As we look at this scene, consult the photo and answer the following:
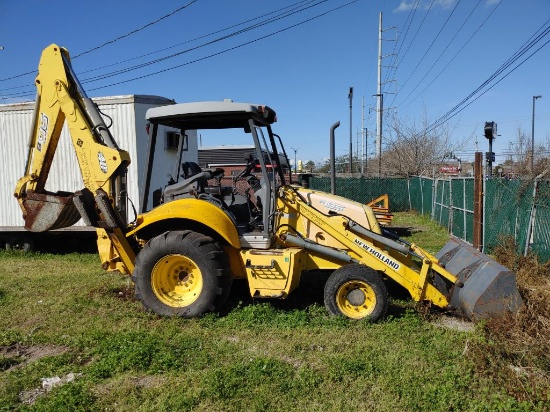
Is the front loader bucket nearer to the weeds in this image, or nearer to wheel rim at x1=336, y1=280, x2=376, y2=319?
the weeds

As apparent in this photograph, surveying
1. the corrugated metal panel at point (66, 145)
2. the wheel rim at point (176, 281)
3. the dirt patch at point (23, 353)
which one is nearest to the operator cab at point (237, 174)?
the wheel rim at point (176, 281)

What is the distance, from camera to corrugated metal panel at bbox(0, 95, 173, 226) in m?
8.95

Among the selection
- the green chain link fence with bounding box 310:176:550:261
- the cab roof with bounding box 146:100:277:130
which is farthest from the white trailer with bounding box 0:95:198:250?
the green chain link fence with bounding box 310:176:550:261

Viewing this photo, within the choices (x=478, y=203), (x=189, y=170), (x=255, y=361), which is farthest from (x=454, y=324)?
(x=478, y=203)

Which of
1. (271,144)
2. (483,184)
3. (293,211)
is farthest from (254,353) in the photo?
(483,184)

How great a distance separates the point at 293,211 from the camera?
17.8ft

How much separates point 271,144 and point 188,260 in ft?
6.00

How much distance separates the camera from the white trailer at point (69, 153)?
8.96 m

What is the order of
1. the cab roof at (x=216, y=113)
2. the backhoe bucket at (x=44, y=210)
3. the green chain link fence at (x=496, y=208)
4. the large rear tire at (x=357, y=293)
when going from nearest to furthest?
the large rear tire at (x=357, y=293), the cab roof at (x=216, y=113), the backhoe bucket at (x=44, y=210), the green chain link fence at (x=496, y=208)

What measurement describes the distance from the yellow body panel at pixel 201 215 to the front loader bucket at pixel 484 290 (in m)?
2.50

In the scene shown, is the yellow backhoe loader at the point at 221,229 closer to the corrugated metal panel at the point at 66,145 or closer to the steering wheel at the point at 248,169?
the steering wheel at the point at 248,169

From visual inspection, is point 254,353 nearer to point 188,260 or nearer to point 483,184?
point 188,260

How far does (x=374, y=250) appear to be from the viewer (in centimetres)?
508

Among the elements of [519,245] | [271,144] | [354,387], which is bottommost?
[354,387]
